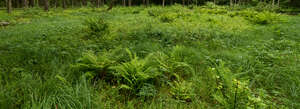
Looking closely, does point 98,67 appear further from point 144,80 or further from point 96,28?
point 96,28

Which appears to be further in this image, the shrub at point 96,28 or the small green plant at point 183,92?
the shrub at point 96,28

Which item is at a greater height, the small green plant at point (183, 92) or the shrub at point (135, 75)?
the shrub at point (135, 75)

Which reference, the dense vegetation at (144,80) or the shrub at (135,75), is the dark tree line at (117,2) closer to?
the dense vegetation at (144,80)

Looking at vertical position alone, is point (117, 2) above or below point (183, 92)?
above

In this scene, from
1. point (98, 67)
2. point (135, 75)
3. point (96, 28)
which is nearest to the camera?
point (135, 75)

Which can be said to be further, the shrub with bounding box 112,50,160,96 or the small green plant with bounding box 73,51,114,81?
the small green plant with bounding box 73,51,114,81

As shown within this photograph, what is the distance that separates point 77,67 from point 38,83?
0.78m

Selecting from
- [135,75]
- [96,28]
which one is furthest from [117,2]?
[135,75]

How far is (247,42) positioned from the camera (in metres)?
5.23

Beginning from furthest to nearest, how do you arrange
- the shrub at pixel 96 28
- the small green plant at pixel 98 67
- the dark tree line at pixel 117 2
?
the dark tree line at pixel 117 2 → the shrub at pixel 96 28 → the small green plant at pixel 98 67

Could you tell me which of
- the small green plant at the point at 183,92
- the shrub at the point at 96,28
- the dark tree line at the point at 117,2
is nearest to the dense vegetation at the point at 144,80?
the small green plant at the point at 183,92

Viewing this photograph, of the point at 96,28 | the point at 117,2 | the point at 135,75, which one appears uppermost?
the point at 117,2

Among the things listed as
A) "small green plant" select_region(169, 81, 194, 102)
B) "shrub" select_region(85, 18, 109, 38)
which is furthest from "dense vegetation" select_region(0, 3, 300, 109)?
"shrub" select_region(85, 18, 109, 38)

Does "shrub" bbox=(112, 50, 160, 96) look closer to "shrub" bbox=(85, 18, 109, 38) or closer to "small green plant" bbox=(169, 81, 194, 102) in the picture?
Result: "small green plant" bbox=(169, 81, 194, 102)
